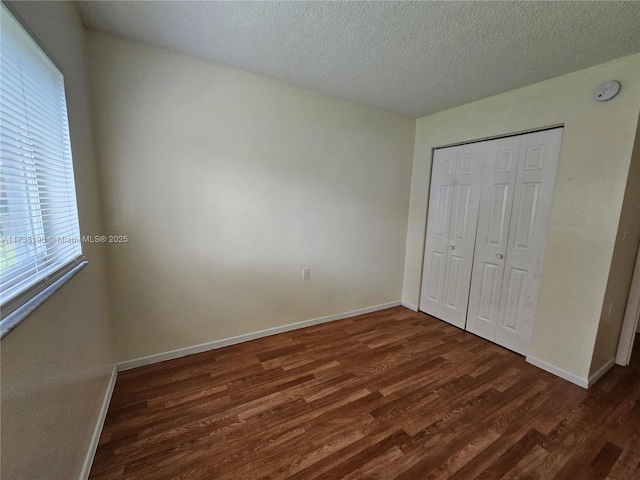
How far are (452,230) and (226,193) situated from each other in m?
2.50

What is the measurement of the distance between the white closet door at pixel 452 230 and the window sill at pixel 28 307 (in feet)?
10.7

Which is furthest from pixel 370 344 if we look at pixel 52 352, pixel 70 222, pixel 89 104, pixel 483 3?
pixel 89 104

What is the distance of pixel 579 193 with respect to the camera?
6.57 ft

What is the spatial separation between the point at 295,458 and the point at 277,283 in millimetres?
1492

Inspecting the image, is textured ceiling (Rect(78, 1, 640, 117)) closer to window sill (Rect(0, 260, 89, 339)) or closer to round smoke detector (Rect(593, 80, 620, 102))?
round smoke detector (Rect(593, 80, 620, 102))

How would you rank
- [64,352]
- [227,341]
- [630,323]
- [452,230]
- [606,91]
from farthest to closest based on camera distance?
1. [452,230]
2. [227,341]
3. [630,323]
4. [606,91]
5. [64,352]

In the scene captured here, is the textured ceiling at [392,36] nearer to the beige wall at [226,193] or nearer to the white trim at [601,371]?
the beige wall at [226,193]

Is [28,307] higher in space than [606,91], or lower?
lower

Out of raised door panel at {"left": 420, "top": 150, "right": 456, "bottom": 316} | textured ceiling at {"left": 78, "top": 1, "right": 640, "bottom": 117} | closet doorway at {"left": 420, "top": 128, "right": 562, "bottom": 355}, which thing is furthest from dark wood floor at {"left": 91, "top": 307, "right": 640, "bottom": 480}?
textured ceiling at {"left": 78, "top": 1, "right": 640, "bottom": 117}

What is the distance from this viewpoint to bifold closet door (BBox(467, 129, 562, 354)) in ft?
7.40

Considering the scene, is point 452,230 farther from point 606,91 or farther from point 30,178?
point 30,178

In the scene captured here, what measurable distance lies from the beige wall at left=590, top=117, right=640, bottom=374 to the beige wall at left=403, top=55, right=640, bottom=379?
6 centimetres

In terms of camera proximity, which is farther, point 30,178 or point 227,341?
point 227,341

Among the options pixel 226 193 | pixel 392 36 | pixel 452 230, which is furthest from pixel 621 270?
pixel 226 193
